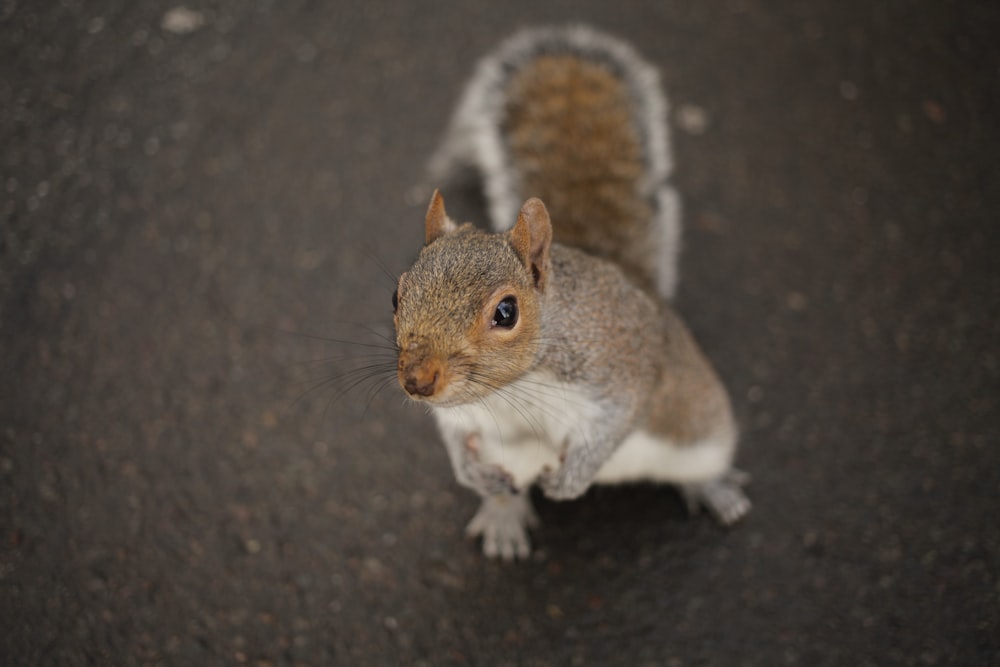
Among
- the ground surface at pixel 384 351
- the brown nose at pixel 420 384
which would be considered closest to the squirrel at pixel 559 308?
the brown nose at pixel 420 384

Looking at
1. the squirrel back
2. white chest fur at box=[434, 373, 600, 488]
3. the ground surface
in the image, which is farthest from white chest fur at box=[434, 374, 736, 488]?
the squirrel back

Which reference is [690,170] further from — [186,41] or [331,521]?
[186,41]

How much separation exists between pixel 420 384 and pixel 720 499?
1075 mm

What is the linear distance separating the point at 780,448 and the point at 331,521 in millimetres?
1183

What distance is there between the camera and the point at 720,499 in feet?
6.81

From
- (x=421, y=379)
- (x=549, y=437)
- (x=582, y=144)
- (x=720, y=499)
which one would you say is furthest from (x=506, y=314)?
(x=720, y=499)

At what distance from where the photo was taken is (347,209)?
2543mm

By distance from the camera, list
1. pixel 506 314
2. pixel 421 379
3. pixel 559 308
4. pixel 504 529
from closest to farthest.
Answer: pixel 421 379, pixel 506 314, pixel 559 308, pixel 504 529

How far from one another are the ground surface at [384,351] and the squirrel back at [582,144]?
45 cm

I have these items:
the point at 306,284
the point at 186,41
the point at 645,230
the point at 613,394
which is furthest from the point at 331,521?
the point at 186,41

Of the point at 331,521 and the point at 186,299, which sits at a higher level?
the point at 186,299

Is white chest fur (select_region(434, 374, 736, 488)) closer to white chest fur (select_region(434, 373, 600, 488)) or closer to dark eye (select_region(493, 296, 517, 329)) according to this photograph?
white chest fur (select_region(434, 373, 600, 488))

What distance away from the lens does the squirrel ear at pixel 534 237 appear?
55.7 inches

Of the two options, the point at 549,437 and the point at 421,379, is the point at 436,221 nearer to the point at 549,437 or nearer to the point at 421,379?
the point at 421,379
